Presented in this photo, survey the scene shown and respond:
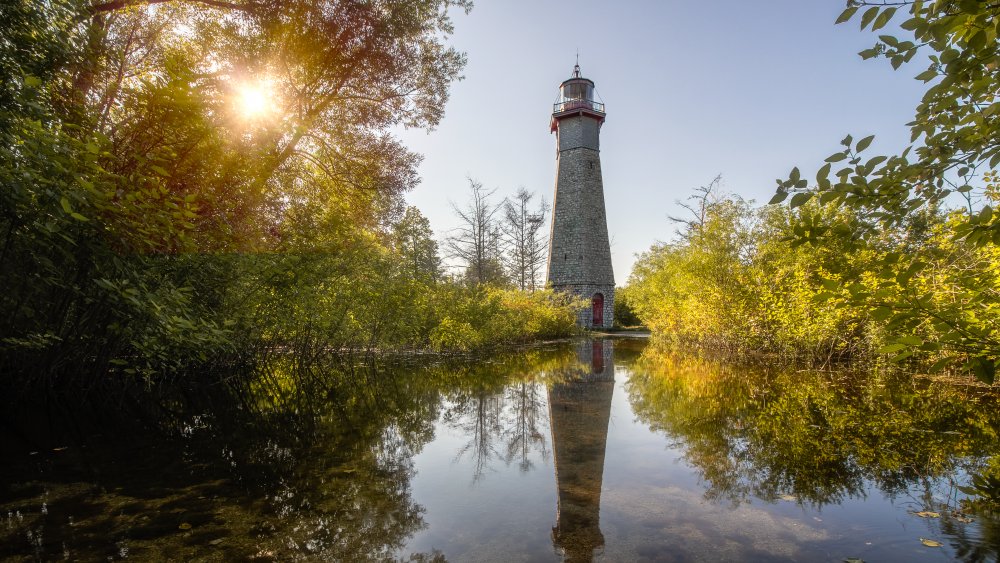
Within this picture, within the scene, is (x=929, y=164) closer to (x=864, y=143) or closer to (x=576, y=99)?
(x=864, y=143)

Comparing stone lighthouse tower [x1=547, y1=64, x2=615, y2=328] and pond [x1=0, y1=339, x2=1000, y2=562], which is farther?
stone lighthouse tower [x1=547, y1=64, x2=615, y2=328]

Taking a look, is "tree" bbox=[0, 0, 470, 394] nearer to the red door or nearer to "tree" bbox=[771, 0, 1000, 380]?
"tree" bbox=[771, 0, 1000, 380]

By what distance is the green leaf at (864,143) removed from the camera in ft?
6.25

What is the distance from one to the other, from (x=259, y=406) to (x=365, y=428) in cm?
264

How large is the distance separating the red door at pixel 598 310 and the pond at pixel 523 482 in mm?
22002

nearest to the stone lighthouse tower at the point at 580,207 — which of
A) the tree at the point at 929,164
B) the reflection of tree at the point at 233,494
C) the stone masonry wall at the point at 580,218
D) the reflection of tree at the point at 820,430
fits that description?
the stone masonry wall at the point at 580,218

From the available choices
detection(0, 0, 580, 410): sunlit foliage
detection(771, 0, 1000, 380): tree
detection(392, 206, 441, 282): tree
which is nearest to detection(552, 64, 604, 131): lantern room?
detection(392, 206, 441, 282): tree

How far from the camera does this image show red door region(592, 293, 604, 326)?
1166 inches

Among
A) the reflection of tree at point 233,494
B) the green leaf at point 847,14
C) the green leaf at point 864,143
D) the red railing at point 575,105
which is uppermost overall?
the red railing at point 575,105

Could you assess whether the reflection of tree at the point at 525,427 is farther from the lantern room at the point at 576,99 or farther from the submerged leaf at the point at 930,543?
the lantern room at the point at 576,99

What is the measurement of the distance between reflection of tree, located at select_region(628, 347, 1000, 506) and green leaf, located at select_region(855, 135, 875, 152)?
3045mm

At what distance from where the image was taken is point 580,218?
2817 cm

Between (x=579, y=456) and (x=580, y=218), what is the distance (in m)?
24.5

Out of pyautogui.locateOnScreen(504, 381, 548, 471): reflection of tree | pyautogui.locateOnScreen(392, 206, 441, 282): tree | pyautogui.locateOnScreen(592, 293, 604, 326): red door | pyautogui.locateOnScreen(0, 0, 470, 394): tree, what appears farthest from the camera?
pyautogui.locateOnScreen(592, 293, 604, 326): red door
